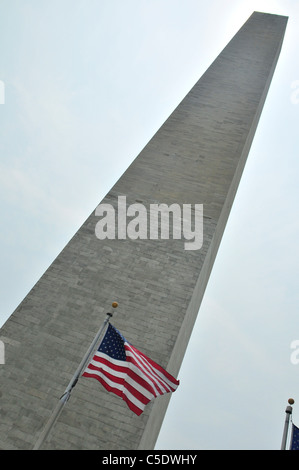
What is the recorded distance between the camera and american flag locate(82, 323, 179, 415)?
775cm

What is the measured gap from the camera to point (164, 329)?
41.2 feet

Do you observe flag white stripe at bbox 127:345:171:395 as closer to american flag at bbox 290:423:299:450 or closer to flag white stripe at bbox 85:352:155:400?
flag white stripe at bbox 85:352:155:400

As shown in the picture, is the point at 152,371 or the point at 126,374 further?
the point at 152,371

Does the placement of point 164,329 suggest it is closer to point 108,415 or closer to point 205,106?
point 108,415

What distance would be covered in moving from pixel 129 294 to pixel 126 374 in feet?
18.1

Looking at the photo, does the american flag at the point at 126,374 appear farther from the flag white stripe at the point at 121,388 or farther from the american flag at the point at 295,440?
the american flag at the point at 295,440

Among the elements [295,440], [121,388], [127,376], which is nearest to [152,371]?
[127,376]

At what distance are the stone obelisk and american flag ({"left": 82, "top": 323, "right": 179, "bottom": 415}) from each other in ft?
10.6

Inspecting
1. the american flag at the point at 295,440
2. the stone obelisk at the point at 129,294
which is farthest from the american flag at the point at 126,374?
the stone obelisk at the point at 129,294

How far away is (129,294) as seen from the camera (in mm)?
13328

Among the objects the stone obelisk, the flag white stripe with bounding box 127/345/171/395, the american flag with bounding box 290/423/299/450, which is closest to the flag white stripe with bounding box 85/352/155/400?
the flag white stripe with bounding box 127/345/171/395

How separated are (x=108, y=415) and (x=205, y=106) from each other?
14.6 meters

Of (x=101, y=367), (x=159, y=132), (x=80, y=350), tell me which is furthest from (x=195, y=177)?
(x=101, y=367)

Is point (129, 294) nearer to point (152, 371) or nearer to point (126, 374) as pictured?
point (152, 371)
